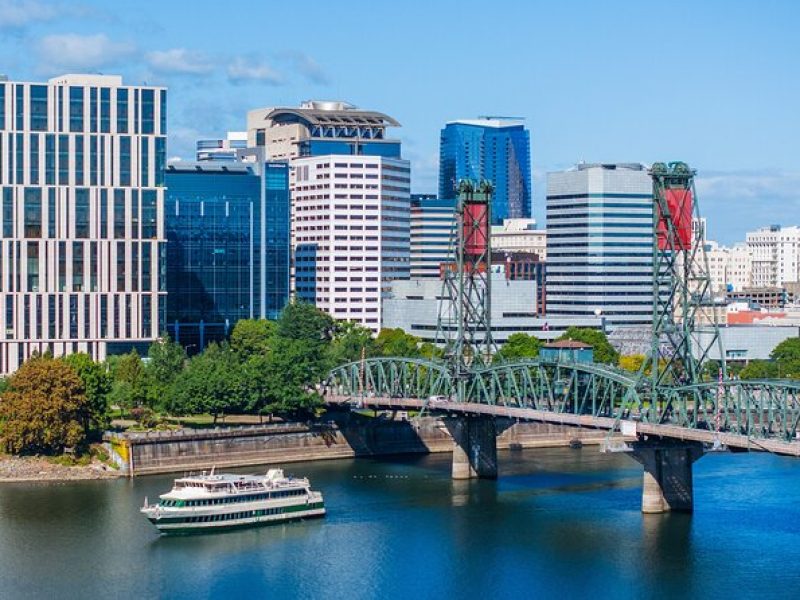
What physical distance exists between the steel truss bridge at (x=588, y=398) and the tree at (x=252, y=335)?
31.1 metres

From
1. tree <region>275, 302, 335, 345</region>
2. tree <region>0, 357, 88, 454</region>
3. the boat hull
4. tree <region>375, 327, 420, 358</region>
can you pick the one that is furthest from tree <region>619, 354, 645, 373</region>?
the boat hull

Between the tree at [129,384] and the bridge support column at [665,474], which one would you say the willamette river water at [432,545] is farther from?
the tree at [129,384]

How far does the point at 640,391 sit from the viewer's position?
106m

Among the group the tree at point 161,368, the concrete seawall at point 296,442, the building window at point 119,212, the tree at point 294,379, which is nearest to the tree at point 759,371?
the concrete seawall at point 296,442

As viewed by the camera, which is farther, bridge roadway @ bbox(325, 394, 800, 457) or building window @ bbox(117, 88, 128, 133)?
building window @ bbox(117, 88, 128, 133)

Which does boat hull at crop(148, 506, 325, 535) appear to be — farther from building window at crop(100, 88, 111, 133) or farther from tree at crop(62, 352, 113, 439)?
building window at crop(100, 88, 111, 133)

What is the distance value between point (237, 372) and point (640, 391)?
42.4 meters

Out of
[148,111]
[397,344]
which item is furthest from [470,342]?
[148,111]

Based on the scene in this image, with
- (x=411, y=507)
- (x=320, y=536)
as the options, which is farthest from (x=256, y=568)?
(x=411, y=507)

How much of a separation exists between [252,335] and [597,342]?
131 ft

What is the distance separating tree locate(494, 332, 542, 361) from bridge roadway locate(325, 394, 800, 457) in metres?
36.7

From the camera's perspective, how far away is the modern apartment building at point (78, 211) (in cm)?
15950

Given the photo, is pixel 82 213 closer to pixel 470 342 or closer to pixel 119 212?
pixel 119 212

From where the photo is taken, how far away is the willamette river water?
8438cm
